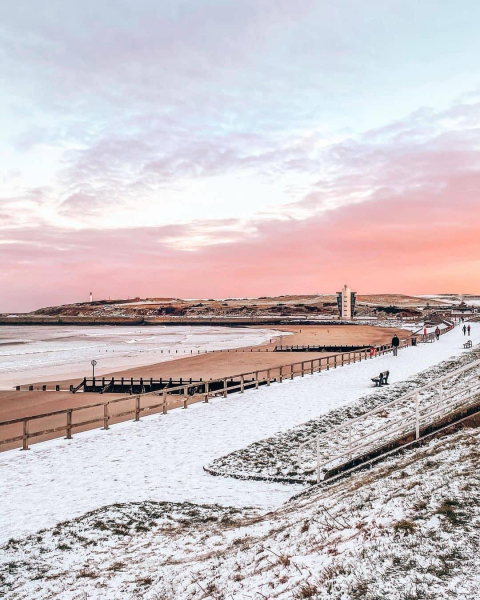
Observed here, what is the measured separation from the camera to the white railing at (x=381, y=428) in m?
10.5

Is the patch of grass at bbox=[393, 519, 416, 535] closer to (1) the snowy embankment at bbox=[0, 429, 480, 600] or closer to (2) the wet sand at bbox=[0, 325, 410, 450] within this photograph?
(1) the snowy embankment at bbox=[0, 429, 480, 600]

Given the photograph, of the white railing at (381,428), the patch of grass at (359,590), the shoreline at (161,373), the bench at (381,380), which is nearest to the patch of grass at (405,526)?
the patch of grass at (359,590)

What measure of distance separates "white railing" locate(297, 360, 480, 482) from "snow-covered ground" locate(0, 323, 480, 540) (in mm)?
1637

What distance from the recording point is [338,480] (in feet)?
34.4

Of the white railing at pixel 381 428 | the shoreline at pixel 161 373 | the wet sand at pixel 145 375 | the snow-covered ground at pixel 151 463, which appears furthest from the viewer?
the shoreline at pixel 161 373

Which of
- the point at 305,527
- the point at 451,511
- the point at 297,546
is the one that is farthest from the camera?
the point at 305,527

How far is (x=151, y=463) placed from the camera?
13.0 meters

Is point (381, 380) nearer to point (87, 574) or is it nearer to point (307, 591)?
point (87, 574)

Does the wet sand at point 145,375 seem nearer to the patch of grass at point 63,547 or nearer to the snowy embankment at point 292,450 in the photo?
the snowy embankment at point 292,450

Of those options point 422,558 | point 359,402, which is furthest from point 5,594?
point 359,402

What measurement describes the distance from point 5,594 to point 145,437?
29.4 feet

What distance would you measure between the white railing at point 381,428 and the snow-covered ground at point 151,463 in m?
1.64

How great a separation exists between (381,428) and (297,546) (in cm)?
423

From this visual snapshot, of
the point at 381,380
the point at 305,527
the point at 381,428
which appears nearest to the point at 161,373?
the point at 381,380
